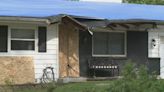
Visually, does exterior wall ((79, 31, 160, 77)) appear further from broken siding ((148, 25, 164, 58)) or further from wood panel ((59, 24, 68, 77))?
wood panel ((59, 24, 68, 77))

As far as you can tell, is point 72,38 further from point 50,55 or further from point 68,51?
point 50,55

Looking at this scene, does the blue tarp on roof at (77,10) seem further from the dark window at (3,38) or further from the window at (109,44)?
the window at (109,44)

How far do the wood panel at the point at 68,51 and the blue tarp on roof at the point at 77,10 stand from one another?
0.86 meters

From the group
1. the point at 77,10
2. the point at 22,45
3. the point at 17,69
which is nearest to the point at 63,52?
the point at 22,45

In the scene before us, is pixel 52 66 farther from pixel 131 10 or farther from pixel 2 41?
pixel 131 10

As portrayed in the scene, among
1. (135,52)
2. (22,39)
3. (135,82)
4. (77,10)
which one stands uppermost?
(77,10)

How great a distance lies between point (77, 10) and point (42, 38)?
9.87 feet

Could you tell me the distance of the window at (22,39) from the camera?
72.2ft

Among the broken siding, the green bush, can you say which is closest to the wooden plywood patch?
the broken siding

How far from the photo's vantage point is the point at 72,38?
23953mm

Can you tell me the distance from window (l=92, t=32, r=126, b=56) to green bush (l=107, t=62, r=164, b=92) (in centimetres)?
1437

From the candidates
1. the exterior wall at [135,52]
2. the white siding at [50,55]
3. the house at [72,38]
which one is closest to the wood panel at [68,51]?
the house at [72,38]

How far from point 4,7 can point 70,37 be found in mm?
3355

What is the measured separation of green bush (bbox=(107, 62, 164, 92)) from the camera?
1009 cm
